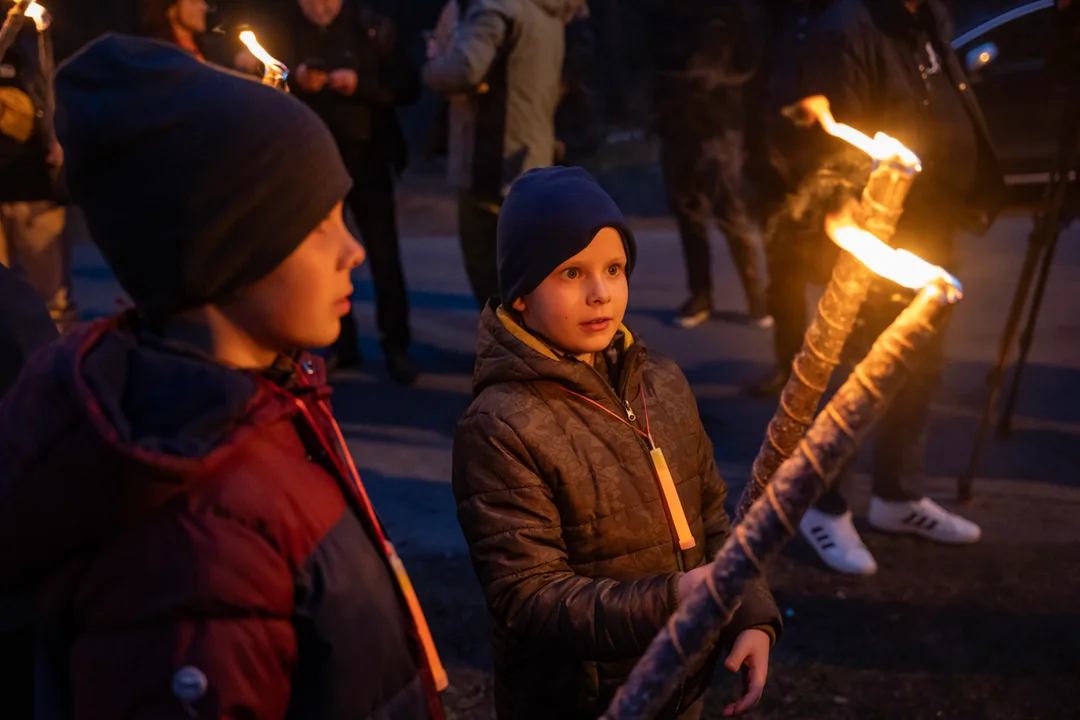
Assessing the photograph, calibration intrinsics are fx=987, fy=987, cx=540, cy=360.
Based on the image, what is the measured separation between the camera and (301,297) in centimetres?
135

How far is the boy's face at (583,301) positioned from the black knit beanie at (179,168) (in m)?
0.81

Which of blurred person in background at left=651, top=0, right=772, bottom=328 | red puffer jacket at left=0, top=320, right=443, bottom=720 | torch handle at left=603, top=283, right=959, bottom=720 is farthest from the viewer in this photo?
blurred person in background at left=651, top=0, right=772, bottom=328

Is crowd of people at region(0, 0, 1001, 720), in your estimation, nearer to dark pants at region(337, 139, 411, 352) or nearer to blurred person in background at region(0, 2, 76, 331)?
blurred person in background at region(0, 2, 76, 331)

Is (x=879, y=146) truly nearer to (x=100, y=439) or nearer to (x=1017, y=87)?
(x=100, y=439)

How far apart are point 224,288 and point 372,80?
470 centimetres

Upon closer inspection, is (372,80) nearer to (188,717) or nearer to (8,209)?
(8,209)

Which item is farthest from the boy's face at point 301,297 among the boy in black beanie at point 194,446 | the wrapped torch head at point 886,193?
the wrapped torch head at point 886,193

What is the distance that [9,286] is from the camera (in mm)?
1864

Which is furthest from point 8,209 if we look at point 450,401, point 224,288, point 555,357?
point 224,288

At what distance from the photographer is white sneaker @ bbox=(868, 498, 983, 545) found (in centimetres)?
402

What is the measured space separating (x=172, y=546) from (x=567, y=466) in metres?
0.95

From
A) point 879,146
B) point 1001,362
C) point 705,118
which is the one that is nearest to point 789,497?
point 879,146

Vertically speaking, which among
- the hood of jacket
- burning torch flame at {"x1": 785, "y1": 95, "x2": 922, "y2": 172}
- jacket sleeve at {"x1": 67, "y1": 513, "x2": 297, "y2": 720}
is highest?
burning torch flame at {"x1": 785, "y1": 95, "x2": 922, "y2": 172}

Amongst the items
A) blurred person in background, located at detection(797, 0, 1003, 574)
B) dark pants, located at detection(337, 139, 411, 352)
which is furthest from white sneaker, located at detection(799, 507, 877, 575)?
dark pants, located at detection(337, 139, 411, 352)
